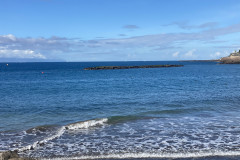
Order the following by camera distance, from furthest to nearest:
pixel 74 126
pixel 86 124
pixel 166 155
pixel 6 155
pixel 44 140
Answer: pixel 86 124
pixel 74 126
pixel 44 140
pixel 166 155
pixel 6 155

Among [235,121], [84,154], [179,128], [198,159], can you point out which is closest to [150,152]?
[198,159]

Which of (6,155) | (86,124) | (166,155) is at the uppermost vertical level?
(6,155)

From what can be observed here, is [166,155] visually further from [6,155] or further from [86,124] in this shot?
[86,124]

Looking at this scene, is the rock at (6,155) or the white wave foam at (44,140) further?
the white wave foam at (44,140)

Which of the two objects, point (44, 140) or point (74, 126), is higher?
point (74, 126)

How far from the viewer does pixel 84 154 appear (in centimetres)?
1275

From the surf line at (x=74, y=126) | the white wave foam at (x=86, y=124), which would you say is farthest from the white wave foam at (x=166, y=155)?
the white wave foam at (x=86, y=124)

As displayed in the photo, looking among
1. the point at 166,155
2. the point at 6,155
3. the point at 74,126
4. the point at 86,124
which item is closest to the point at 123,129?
the point at 86,124

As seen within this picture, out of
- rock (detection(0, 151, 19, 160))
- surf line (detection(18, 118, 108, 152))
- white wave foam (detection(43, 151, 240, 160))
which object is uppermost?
rock (detection(0, 151, 19, 160))

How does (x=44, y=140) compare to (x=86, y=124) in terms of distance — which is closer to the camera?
(x=44, y=140)

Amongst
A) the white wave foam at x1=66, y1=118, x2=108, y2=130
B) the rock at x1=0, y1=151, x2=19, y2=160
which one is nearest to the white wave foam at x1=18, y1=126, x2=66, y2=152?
the white wave foam at x1=66, y1=118, x2=108, y2=130

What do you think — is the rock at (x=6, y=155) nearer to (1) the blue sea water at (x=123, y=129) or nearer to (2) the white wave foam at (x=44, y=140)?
(1) the blue sea water at (x=123, y=129)

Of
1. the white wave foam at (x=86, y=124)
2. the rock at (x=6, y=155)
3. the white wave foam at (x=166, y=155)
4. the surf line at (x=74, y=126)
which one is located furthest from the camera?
the white wave foam at (x=86, y=124)

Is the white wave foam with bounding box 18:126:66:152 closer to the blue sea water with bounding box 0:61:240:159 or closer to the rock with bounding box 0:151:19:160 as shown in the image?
the blue sea water with bounding box 0:61:240:159
